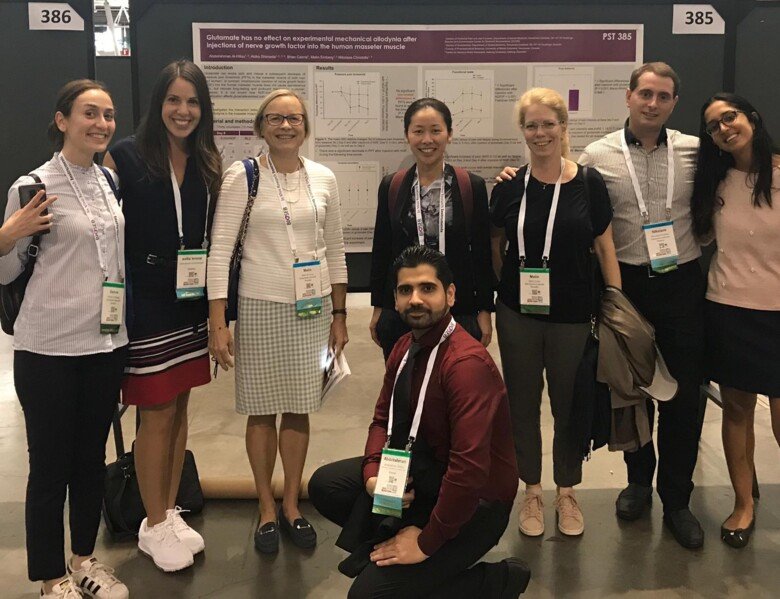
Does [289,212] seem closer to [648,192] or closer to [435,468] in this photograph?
[435,468]

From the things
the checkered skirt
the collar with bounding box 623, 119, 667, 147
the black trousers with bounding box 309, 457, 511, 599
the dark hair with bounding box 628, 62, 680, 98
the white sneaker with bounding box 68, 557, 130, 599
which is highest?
the dark hair with bounding box 628, 62, 680, 98

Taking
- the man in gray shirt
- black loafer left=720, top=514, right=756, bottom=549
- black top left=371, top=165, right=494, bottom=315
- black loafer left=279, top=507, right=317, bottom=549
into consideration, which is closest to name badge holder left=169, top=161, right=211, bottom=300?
black top left=371, top=165, right=494, bottom=315

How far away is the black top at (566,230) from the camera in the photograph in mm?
2545

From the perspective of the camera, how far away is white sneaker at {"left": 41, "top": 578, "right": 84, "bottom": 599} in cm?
230

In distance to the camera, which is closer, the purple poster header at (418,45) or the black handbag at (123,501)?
the black handbag at (123,501)

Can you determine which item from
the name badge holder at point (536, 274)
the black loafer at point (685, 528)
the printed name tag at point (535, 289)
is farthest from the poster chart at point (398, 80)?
the black loafer at point (685, 528)

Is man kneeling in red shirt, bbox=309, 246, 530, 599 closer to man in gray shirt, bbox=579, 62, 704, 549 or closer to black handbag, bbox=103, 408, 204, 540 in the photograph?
man in gray shirt, bbox=579, 62, 704, 549

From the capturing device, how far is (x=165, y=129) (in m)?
2.46

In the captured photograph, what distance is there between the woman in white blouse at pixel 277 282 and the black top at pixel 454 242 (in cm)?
17

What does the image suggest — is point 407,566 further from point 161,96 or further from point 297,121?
point 161,96

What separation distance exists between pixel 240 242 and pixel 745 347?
1.83 metres

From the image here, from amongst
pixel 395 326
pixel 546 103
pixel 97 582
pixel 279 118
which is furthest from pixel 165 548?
pixel 546 103

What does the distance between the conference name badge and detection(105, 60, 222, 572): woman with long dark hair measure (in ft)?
2.94

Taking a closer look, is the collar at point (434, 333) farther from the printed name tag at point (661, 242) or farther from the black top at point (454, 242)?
the printed name tag at point (661, 242)
